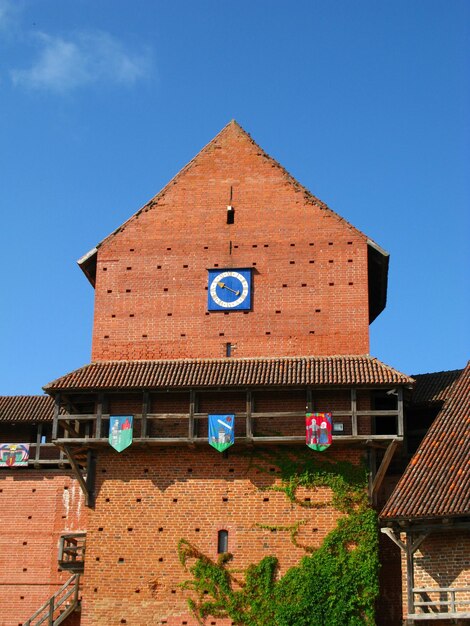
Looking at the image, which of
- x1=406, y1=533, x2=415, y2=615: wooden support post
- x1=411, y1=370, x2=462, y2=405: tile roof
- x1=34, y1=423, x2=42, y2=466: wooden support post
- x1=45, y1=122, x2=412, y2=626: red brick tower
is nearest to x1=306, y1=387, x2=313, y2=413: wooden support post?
x1=45, y1=122, x2=412, y2=626: red brick tower

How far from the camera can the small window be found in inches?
989

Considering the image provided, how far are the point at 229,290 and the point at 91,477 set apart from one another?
6.20 meters

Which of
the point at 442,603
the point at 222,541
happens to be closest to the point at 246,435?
the point at 222,541

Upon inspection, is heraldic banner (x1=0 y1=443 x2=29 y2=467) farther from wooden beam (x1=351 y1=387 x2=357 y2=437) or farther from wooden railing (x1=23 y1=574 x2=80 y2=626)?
wooden beam (x1=351 y1=387 x2=357 y2=437)

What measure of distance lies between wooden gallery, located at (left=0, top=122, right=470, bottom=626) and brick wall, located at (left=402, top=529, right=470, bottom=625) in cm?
4

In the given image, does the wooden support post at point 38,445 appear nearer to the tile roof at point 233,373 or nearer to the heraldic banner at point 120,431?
the tile roof at point 233,373

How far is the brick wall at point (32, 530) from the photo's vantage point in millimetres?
29766

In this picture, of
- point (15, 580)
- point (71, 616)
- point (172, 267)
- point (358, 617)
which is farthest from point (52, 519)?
point (358, 617)

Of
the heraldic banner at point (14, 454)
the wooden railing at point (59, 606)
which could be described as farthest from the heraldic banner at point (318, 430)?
the heraldic banner at point (14, 454)

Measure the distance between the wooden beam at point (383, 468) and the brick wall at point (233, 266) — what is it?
123 inches

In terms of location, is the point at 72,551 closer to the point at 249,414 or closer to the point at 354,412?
the point at 249,414

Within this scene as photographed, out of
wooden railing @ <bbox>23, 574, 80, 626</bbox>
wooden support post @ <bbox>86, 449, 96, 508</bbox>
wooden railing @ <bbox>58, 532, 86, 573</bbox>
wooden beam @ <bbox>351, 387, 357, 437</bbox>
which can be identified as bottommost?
wooden railing @ <bbox>23, 574, 80, 626</bbox>

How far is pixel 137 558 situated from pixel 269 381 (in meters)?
5.48

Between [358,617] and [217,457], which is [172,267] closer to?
[217,457]
